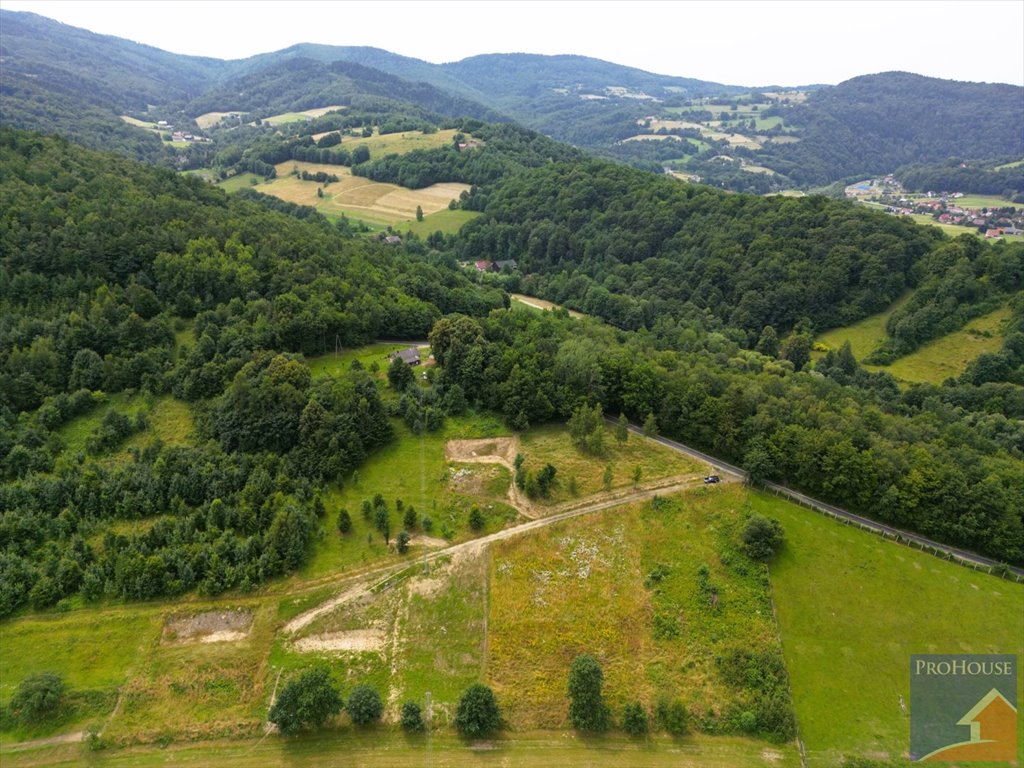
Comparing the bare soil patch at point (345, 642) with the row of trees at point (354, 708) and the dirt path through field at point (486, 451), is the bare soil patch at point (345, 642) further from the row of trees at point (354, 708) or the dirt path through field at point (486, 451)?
the dirt path through field at point (486, 451)

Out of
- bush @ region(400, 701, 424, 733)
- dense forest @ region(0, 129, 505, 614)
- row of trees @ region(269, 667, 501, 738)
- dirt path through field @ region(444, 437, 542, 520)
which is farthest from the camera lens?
dirt path through field @ region(444, 437, 542, 520)

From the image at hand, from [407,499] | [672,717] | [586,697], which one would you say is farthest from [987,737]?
[407,499]

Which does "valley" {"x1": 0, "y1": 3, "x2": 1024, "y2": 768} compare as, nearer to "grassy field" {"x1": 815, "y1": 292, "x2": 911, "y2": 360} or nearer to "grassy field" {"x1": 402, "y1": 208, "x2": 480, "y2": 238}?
"grassy field" {"x1": 815, "y1": 292, "x2": 911, "y2": 360}

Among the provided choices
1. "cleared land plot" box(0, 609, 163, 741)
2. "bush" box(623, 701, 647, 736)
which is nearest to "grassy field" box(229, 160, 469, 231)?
"cleared land plot" box(0, 609, 163, 741)

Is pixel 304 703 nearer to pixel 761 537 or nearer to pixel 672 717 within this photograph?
pixel 672 717

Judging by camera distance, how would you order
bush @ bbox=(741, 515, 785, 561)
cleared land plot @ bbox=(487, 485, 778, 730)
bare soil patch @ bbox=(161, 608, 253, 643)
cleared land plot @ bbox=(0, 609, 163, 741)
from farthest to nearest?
bush @ bbox=(741, 515, 785, 561) → bare soil patch @ bbox=(161, 608, 253, 643) → cleared land plot @ bbox=(487, 485, 778, 730) → cleared land plot @ bbox=(0, 609, 163, 741)

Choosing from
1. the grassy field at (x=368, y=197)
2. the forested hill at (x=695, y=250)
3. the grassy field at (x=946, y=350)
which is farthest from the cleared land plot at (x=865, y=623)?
the grassy field at (x=368, y=197)
